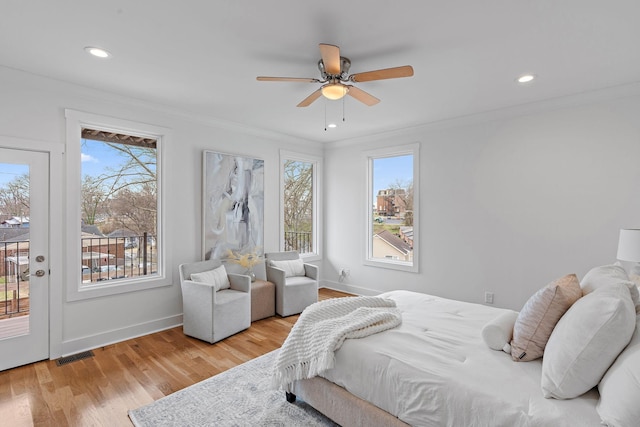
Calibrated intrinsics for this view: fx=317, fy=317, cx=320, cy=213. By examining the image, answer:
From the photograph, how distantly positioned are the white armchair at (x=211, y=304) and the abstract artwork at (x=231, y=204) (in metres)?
0.45

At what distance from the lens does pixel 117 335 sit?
11.2 feet

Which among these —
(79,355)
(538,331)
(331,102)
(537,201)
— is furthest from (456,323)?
(79,355)

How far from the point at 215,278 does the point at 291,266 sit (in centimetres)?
122

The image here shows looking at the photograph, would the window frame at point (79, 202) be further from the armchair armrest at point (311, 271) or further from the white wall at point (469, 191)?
the armchair armrest at point (311, 271)

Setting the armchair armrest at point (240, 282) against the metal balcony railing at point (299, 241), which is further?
the metal balcony railing at point (299, 241)

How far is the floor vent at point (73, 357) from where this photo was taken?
9.63ft

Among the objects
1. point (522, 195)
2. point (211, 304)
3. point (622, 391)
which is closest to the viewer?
point (622, 391)

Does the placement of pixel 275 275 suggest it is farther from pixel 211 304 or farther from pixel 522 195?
pixel 522 195

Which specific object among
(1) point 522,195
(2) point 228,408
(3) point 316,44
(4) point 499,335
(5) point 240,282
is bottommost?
(2) point 228,408

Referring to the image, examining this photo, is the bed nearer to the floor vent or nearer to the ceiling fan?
the ceiling fan

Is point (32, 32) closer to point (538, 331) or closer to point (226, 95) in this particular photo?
point (226, 95)

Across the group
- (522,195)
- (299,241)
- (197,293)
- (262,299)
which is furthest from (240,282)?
(522,195)

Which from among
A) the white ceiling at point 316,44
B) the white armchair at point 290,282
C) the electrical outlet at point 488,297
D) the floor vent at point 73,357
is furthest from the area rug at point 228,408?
the electrical outlet at point 488,297

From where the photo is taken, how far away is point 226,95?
A: 11.1ft
